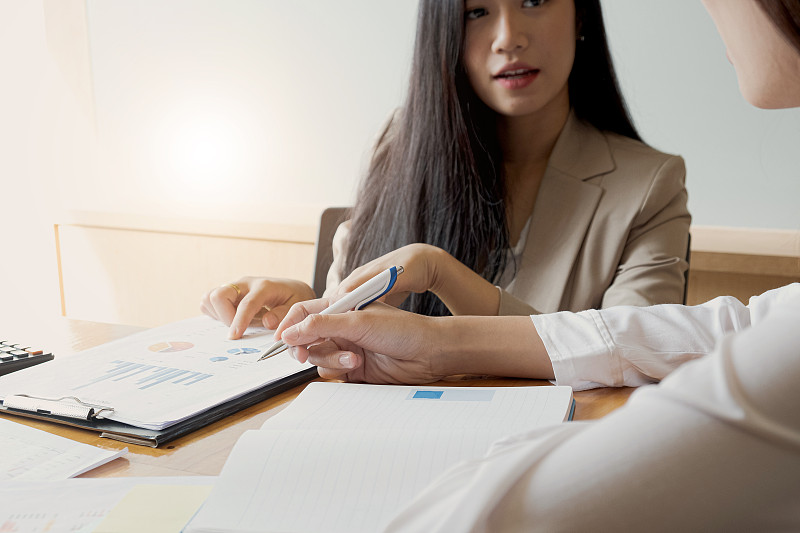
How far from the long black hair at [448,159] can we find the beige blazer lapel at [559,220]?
63 millimetres

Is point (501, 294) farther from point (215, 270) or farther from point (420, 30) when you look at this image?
point (215, 270)

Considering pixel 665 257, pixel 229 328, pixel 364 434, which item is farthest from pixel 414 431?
pixel 665 257

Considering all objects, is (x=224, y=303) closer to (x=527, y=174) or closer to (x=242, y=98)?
(x=527, y=174)

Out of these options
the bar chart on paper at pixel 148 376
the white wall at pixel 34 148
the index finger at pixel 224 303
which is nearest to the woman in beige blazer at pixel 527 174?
the index finger at pixel 224 303

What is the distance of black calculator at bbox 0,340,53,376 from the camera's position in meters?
0.91

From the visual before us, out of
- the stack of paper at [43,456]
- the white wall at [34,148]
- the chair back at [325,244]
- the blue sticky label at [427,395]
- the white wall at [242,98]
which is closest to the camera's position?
the stack of paper at [43,456]

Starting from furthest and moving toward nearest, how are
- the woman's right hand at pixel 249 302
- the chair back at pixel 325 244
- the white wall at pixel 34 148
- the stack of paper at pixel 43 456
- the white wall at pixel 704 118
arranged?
the white wall at pixel 34 148 → the white wall at pixel 704 118 → the chair back at pixel 325 244 → the woman's right hand at pixel 249 302 → the stack of paper at pixel 43 456

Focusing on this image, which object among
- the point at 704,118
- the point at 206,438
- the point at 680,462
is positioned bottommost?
the point at 206,438

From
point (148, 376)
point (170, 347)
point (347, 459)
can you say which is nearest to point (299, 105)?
point (170, 347)

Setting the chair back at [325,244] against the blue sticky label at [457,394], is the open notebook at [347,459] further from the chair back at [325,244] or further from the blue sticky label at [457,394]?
the chair back at [325,244]

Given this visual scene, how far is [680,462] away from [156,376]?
2.10 ft

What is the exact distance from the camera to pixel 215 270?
2.63m

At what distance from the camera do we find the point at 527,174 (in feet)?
4.99

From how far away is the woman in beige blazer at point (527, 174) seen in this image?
133 cm
